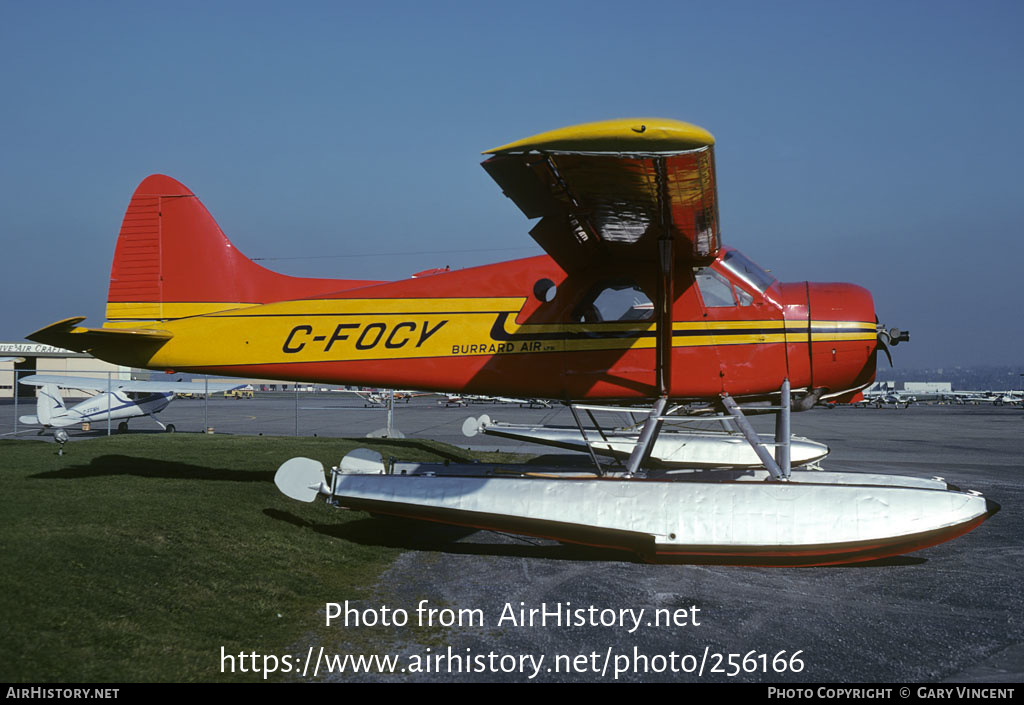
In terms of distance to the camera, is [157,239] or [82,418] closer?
[157,239]

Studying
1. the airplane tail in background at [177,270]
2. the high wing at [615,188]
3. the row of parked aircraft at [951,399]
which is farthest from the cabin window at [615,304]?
the row of parked aircraft at [951,399]

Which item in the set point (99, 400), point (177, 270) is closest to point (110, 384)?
point (99, 400)

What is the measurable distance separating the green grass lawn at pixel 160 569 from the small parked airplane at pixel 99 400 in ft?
41.1

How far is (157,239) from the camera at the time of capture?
27.0 ft

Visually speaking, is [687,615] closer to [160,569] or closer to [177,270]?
[160,569]

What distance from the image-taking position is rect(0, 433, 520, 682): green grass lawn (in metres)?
3.85

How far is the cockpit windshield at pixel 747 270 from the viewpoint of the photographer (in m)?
7.11

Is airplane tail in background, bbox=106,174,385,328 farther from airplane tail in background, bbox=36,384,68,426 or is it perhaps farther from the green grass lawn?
airplane tail in background, bbox=36,384,68,426

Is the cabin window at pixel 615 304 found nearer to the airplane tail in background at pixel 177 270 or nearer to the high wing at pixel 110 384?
the airplane tail in background at pixel 177 270

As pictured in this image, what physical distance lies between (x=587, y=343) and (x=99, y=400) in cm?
2259

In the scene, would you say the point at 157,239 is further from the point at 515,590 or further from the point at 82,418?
the point at 82,418

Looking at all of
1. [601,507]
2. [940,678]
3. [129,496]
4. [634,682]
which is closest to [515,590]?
[601,507]

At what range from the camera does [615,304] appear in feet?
23.4

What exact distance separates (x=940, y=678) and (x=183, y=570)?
5102 millimetres
